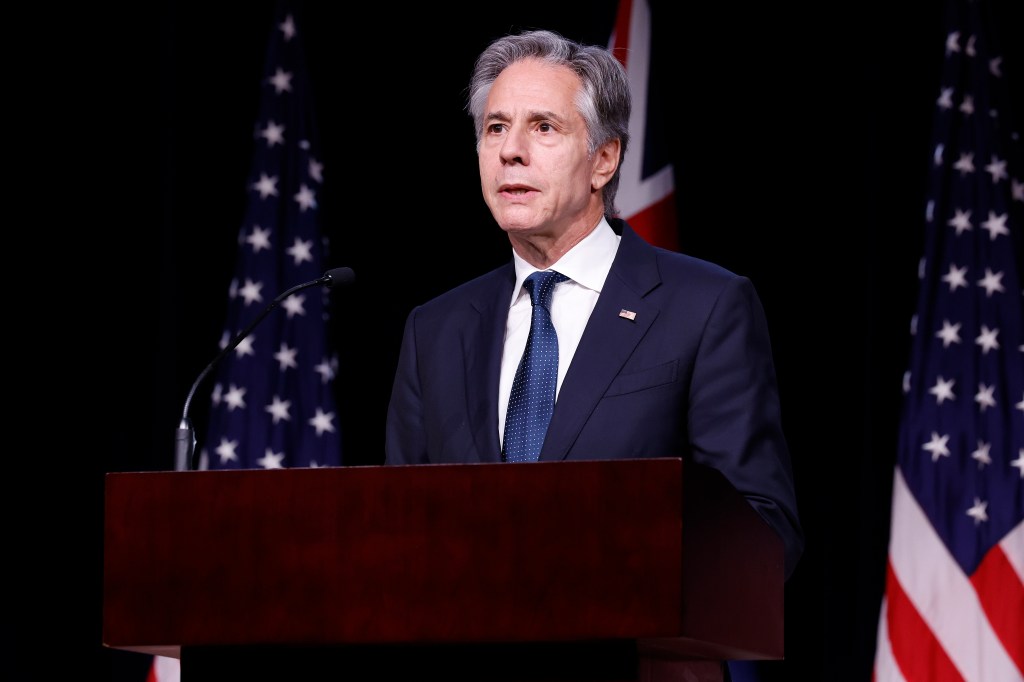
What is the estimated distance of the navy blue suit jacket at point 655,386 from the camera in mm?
1976

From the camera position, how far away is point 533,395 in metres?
2.04

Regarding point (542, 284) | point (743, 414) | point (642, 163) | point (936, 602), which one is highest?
point (642, 163)

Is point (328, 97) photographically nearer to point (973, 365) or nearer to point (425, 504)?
point (973, 365)

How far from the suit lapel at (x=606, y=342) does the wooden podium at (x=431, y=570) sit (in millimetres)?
441

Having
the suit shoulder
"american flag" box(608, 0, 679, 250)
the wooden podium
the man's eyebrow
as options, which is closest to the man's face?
the man's eyebrow

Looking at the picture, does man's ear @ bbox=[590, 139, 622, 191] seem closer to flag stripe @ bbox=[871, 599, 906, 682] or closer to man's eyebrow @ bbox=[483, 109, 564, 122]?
man's eyebrow @ bbox=[483, 109, 564, 122]

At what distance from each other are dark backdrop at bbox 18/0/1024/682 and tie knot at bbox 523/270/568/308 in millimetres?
2357

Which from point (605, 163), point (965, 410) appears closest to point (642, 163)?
point (965, 410)

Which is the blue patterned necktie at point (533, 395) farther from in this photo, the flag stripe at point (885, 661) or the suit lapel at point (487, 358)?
the flag stripe at point (885, 661)

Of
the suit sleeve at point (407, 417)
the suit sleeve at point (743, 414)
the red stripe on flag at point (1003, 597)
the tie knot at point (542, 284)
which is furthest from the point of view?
the red stripe on flag at point (1003, 597)

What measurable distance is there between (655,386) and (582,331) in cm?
18

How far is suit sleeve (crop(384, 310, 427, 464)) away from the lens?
7.50ft

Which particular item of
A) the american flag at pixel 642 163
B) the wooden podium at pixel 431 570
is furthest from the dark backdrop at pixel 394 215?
the wooden podium at pixel 431 570

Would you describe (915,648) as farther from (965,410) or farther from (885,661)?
(965,410)
